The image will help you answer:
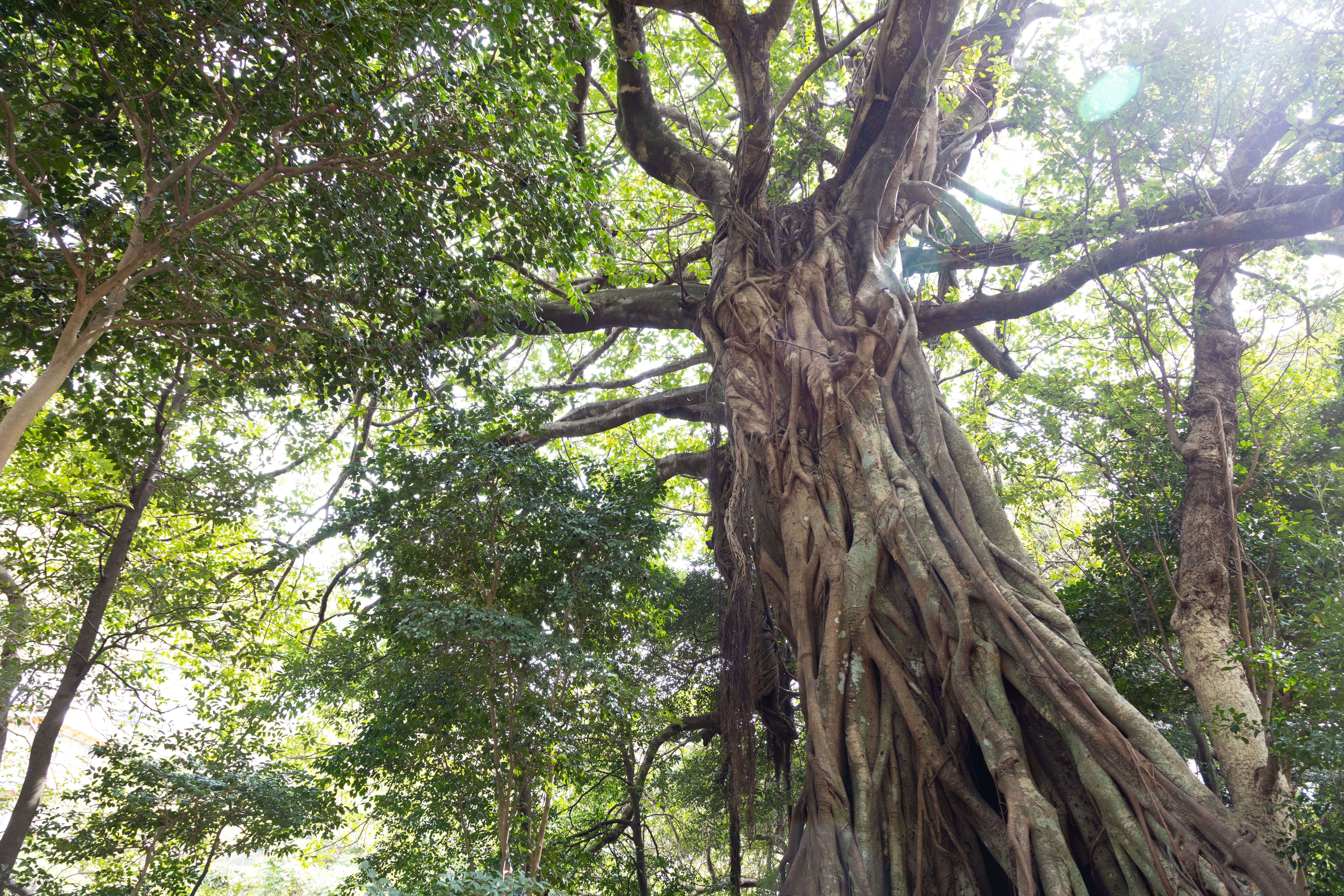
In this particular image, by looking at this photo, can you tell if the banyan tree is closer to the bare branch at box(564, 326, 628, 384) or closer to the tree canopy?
the tree canopy

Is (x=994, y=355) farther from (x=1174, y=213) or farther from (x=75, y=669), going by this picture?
(x=75, y=669)

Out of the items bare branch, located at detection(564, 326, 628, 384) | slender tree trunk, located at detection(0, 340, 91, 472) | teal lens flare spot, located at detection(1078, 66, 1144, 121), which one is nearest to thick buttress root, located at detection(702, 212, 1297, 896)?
teal lens flare spot, located at detection(1078, 66, 1144, 121)

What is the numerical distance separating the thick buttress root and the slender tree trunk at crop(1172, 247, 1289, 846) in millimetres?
773

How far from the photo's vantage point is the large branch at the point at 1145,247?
13.3 ft

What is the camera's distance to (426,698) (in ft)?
14.0

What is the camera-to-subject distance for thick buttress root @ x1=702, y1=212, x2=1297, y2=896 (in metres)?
2.66

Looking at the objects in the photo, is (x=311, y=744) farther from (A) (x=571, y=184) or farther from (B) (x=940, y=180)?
(B) (x=940, y=180)

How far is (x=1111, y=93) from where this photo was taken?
183 inches

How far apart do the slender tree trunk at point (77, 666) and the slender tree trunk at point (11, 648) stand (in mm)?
364

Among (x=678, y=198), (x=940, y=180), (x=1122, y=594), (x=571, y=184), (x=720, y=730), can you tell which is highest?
(x=678, y=198)

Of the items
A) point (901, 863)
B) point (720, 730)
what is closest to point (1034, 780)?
point (901, 863)

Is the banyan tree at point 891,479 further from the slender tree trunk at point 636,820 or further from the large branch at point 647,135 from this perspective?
the slender tree trunk at point 636,820

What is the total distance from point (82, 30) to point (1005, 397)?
21.8 feet

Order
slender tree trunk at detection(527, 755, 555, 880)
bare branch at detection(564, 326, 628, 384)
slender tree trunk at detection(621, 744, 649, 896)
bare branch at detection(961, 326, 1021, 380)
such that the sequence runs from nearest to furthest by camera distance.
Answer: slender tree trunk at detection(527, 755, 555, 880)
slender tree trunk at detection(621, 744, 649, 896)
bare branch at detection(961, 326, 1021, 380)
bare branch at detection(564, 326, 628, 384)
